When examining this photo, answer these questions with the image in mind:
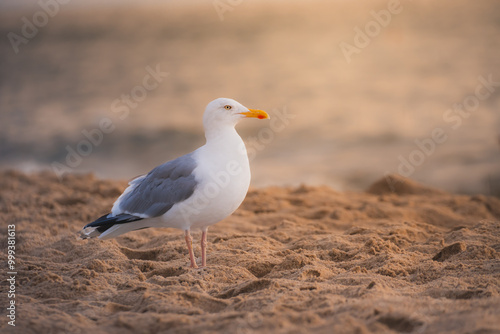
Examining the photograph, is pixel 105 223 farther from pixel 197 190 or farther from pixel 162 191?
pixel 197 190

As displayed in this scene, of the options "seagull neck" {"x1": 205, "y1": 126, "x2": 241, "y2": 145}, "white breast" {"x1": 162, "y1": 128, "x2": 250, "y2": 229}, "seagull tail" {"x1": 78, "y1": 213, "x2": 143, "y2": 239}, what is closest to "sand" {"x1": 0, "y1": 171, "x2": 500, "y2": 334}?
"seagull tail" {"x1": 78, "y1": 213, "x2": 143, "y2": 239}

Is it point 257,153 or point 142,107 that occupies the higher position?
point 142,107

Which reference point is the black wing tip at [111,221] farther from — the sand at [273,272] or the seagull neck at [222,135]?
the seagull neck at [222,135]

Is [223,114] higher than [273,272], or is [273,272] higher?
[223,114]

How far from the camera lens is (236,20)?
44.4 meters

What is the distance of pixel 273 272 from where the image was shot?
4848 mm

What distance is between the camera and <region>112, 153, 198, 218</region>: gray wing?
503 centimetres

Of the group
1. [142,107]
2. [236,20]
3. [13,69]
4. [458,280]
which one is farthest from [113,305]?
[236,20]

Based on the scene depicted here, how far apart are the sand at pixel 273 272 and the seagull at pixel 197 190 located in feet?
1.23

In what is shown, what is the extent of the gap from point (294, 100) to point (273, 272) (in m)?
12.5

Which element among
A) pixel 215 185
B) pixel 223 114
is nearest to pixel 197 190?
pixel 215 185

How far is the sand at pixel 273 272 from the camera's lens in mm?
3457

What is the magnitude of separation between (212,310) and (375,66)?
17.8 metres

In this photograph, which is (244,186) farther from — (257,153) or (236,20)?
(236,20)
